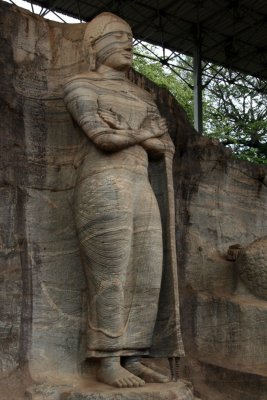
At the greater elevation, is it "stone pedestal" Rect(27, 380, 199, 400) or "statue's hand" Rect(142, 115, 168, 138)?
"statue's hand" Rect(142, 115, 168, 138)

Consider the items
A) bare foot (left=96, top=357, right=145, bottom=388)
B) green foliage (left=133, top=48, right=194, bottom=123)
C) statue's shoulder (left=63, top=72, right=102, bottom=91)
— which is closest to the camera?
bare foot (left=96, top=357, right=145, bottom=388)

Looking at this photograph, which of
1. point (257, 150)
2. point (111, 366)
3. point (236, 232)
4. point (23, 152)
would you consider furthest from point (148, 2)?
point (111, 366)

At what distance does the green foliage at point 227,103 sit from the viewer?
2311 cm

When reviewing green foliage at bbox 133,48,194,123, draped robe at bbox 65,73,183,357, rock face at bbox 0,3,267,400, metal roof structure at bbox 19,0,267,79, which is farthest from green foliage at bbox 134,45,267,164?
draped robe at bbox 65,73,183,357

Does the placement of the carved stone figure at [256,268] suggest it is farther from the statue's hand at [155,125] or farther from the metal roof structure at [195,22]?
the metal roof structure at [195,22]

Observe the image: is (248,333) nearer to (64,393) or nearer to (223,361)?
(223,361)

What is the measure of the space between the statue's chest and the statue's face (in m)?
0.21

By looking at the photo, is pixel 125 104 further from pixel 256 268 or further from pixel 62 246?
pixel 256 268

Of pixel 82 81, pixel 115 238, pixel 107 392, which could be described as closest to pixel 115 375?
pixel 107 392

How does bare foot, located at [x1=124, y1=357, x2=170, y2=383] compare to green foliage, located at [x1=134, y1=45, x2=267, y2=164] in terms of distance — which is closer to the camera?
bare foot, located at [x1=124, y1=357, x2=170, y2=383]

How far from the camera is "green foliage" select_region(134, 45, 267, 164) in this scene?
23.1m

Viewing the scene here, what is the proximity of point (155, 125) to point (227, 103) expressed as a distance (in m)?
21.3

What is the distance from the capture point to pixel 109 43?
581 cm

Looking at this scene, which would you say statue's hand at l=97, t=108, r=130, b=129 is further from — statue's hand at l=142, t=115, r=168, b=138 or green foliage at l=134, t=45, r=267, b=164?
green foliage at l=134, t=45, r=267, b=164
